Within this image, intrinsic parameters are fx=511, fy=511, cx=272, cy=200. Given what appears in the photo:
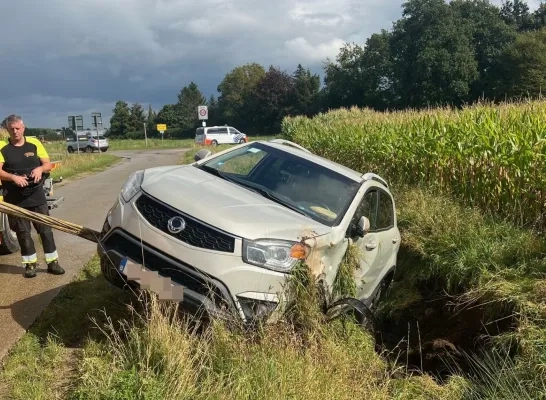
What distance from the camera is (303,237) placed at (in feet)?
13.3

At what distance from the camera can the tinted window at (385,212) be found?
588cm

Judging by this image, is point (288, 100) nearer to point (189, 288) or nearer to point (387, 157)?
point (387, 157)

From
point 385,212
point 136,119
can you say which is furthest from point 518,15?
point 385,212

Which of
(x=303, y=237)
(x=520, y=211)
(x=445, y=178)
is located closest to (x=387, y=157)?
(x=445, y=178)

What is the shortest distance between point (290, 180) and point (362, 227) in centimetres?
102

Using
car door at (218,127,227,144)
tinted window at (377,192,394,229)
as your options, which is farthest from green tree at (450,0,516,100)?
tinted window at (377,192,394,229)

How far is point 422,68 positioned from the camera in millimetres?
61625

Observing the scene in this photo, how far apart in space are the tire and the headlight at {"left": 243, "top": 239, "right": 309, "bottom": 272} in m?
4.41

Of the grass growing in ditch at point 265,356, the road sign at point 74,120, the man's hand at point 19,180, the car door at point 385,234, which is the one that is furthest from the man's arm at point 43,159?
the road sign at point 74,120

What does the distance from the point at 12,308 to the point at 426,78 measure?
62340mm

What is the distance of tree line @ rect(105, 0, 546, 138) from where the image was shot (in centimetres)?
5647

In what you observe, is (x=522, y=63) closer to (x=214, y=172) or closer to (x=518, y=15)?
(x=518, y=15)

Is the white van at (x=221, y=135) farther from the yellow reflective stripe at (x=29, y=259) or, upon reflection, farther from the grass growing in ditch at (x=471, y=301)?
the yellow reflective stripe at (x=29, y=259)

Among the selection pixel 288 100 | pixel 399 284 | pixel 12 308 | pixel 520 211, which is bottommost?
pixel 399 284
